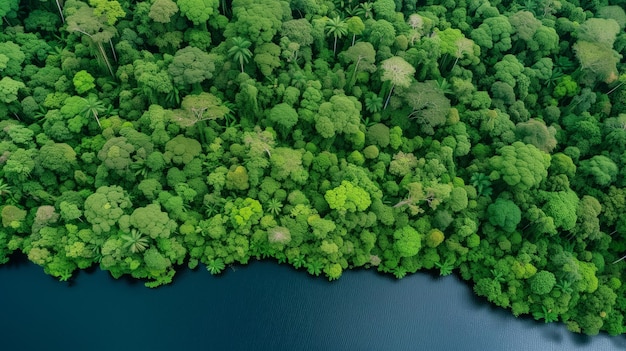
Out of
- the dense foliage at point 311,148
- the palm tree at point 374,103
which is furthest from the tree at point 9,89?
the palm tree at point 374,103

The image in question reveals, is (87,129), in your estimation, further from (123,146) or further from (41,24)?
(41,24)

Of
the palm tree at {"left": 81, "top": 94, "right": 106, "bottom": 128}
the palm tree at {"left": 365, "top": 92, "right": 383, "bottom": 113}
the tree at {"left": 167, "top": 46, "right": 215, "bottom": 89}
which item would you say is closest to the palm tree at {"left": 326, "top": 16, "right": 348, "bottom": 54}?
the palm tree at {"left": 365, "top": 92, "right": 383, "bottom": 113}

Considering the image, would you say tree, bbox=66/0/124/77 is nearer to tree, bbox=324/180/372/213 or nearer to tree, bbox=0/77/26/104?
tree, bbox=0/77/26/104

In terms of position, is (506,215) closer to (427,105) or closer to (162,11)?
(427,105)

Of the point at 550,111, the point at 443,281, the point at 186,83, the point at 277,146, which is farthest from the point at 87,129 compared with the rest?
the point at 550,111

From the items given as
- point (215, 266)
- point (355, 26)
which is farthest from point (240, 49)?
point (215, 266)

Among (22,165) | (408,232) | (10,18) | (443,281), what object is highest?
(10,18)
